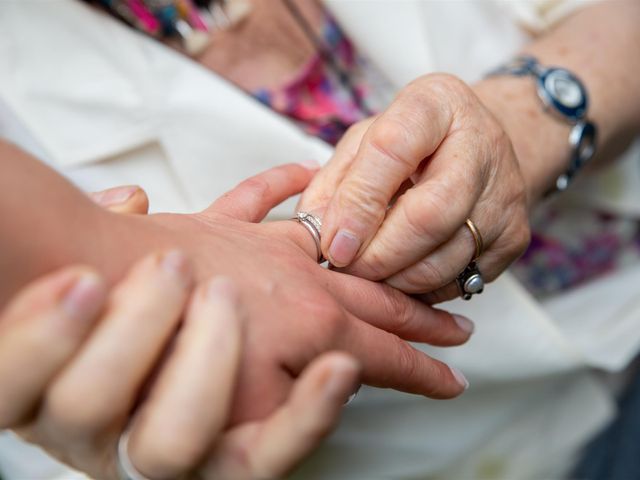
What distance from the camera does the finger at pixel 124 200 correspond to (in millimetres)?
395

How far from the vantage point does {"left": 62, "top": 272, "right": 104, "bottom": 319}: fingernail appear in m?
0.27

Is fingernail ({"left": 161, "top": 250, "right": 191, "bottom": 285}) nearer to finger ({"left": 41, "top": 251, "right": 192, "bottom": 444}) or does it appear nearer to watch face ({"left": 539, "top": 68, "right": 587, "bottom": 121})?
finger ({"left": 41, "top": 251, "right": 192, "bottom": 444})

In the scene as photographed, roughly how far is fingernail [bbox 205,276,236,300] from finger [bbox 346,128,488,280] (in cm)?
15

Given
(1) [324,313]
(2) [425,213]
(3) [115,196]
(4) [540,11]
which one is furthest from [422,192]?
(4) [540,11]

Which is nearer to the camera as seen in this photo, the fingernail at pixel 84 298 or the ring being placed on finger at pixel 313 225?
the fingernail at pixel 84 298

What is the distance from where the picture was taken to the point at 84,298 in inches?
10.5

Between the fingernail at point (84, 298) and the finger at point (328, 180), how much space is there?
0.24 m

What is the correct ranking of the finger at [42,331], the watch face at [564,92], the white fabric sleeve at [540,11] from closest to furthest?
1. the finger at [42,331]
2. the watch face at [564,92]
3. the white fabric sleeve at [540,11]

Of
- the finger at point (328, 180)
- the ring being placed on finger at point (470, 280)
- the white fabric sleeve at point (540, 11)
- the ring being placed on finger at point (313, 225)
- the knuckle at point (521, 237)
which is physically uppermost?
the finger at point (328, 180)

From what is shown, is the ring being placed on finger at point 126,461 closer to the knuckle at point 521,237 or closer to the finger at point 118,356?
the finger at point 118,356

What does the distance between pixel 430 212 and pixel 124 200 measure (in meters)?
0.22

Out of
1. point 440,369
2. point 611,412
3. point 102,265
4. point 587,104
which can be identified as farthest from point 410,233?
point 611,412

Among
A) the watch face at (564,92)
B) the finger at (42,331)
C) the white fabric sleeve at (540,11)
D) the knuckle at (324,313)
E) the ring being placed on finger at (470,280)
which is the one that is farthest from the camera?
the white fabric sleeve at (540,11)

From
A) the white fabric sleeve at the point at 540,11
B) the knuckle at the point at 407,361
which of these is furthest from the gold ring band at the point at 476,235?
the white fabric sleeve at the point at 540,11
